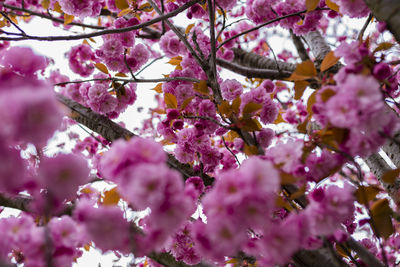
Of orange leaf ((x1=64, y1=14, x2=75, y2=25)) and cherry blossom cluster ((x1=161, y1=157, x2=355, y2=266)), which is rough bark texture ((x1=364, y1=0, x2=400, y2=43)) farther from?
orange leaf ((x1=64, y1=14, x2=75, y2=25))

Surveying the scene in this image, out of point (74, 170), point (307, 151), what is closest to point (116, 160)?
point (74, 170)

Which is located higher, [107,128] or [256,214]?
[107,128]

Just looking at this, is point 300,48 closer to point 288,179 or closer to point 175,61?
point 175,61

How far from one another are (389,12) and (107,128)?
159cm

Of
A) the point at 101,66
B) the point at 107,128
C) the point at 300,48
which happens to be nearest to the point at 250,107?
the point at 107,128

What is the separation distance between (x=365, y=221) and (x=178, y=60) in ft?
5.11

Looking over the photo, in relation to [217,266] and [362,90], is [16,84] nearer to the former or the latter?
[362,90]

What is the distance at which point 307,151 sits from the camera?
943mm

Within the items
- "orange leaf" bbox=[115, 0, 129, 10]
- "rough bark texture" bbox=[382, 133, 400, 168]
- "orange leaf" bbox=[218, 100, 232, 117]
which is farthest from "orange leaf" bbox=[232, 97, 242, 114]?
"orange leaf" bbox=[115, 0, 129, 10]

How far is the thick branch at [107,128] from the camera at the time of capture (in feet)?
5.76

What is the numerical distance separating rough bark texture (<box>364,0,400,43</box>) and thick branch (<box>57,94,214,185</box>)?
1.15 meters

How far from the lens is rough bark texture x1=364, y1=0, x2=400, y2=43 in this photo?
3.70 feet

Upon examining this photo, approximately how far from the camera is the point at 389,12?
115 cm

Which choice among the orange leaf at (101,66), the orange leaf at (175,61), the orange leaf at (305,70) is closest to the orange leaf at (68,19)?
the orange leaf at (101,66)
